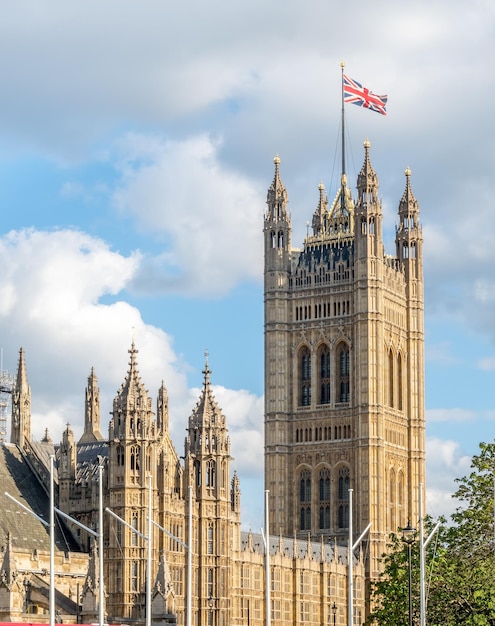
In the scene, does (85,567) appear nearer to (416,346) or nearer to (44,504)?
(44,504)

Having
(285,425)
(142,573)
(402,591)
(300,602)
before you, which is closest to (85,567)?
(142,573)

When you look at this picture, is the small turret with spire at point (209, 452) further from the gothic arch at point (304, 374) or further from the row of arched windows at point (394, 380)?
the row of arched windows at point (394, 380)

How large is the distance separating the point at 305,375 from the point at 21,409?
6571 cm

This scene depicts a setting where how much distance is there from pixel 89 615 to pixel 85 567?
7.73 metres

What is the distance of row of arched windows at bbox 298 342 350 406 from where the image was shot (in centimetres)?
17775

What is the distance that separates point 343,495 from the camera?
17388 cm

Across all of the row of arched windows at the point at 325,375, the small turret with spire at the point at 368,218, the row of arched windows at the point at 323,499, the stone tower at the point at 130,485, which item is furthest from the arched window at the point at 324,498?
the stone tower at the point at 130,485

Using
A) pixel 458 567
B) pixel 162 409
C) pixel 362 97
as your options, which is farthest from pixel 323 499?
pixel 458 567

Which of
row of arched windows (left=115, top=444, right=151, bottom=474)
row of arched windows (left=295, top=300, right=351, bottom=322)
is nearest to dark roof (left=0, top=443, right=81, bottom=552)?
row of arched windows (left=115, top=444, right=151, bottom=474)

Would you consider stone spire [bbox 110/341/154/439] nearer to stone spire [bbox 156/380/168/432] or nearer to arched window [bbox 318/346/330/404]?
stone spire [bbox 156/380/168/432]

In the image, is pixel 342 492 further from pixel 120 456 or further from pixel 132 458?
pixel 120 456

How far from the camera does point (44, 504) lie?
11094 centimetres

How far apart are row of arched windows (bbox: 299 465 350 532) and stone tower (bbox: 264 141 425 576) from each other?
0.32 ft

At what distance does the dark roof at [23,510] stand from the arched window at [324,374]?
67495mm
